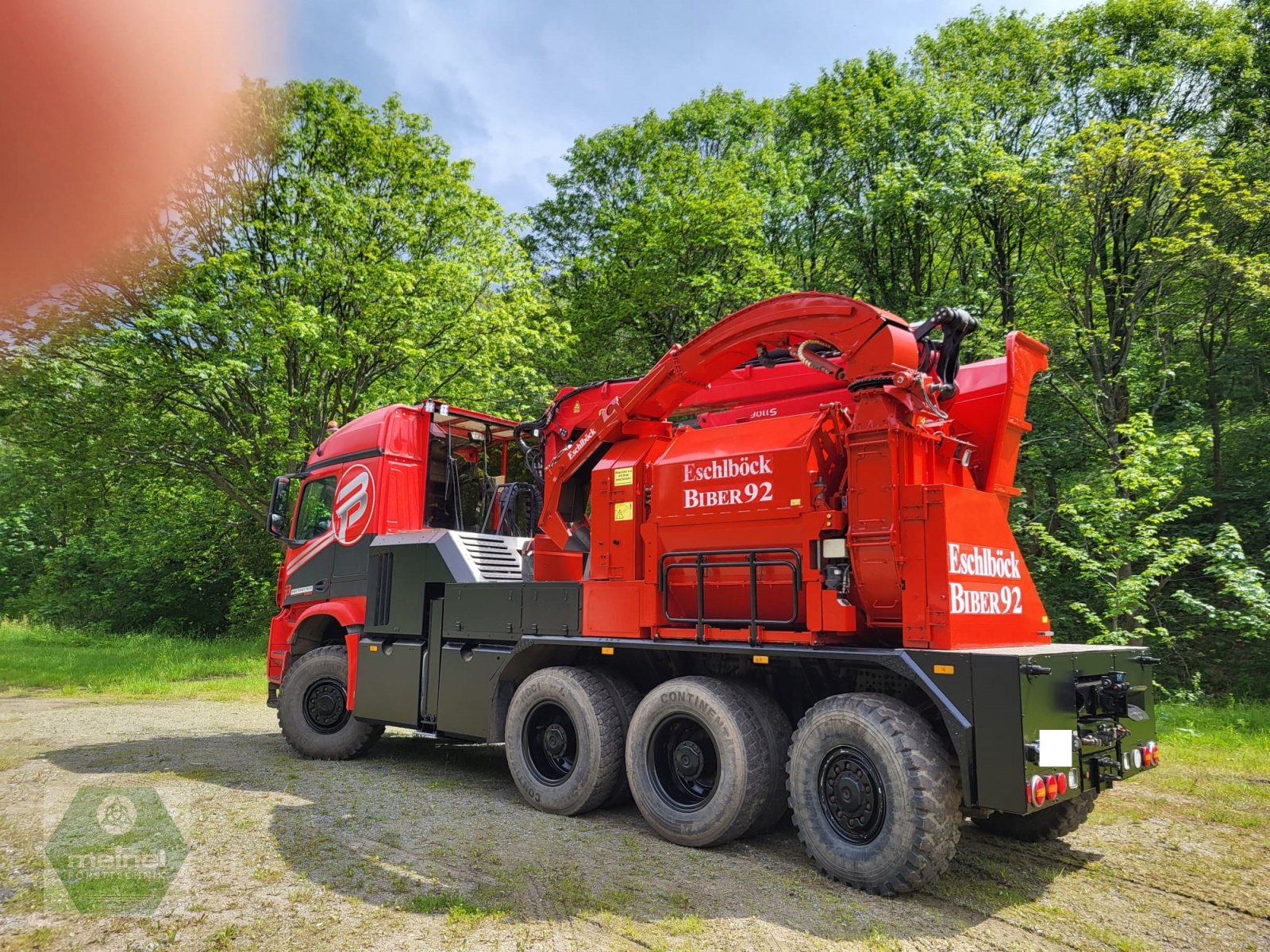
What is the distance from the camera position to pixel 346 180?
17953 millimetres

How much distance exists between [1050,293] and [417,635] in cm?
1399

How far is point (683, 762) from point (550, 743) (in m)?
1.34

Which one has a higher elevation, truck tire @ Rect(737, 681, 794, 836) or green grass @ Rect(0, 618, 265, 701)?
truck tire @ Rect(737, 681, 794, 836)

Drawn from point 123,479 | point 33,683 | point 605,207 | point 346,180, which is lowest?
point 33,683

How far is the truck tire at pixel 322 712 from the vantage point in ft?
28.4

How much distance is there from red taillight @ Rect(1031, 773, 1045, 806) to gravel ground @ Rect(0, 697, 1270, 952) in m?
0.63

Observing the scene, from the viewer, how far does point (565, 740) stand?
6.61 meters

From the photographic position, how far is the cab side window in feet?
30.9

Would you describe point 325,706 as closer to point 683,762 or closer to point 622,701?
point 622,701

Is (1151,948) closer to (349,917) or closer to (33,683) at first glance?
(349,917)

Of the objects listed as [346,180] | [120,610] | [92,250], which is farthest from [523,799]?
[120,610]

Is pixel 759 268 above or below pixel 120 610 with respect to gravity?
above

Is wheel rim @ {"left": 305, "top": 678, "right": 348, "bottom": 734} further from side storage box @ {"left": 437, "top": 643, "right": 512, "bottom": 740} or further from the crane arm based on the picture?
the crane arm

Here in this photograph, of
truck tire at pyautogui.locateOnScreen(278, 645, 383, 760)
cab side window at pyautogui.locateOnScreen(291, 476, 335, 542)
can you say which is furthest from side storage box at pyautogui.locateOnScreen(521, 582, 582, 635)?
cab side window at pyautogui.locateOnScreen(291, 476, 335, 542)
